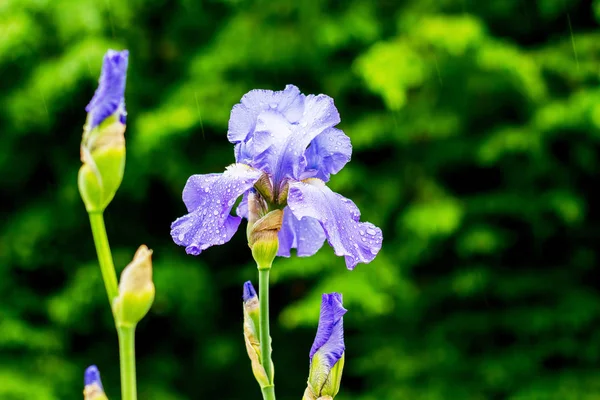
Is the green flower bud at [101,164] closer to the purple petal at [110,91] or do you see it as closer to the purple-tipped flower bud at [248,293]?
the purple petal at [110,91]

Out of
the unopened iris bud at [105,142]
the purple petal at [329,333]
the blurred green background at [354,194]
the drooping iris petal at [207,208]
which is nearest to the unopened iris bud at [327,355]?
the purple petal at [329,333]

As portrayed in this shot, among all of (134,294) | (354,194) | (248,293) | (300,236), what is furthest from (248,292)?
(354,194)

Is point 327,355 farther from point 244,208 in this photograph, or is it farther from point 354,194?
point 354,194

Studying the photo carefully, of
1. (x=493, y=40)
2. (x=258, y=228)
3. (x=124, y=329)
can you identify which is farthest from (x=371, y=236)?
(x=493, y=40)

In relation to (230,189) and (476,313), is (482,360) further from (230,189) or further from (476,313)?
(230,189)

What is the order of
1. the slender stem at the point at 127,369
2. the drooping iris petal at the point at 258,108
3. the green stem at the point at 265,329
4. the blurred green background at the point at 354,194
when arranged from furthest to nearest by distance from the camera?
the blurred green background at the point at 354,194 < the drooping iris petal at the point at 258,108 < the green stem at the point at 265,329 < the slender stem at the point at 127,369

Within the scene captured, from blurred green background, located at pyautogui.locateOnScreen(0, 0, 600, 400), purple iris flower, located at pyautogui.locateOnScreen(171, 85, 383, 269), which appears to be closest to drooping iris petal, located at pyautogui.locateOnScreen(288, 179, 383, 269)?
purple iris flower, located at pyautogui.locateOnScreen(171, 85, 383, 269)
